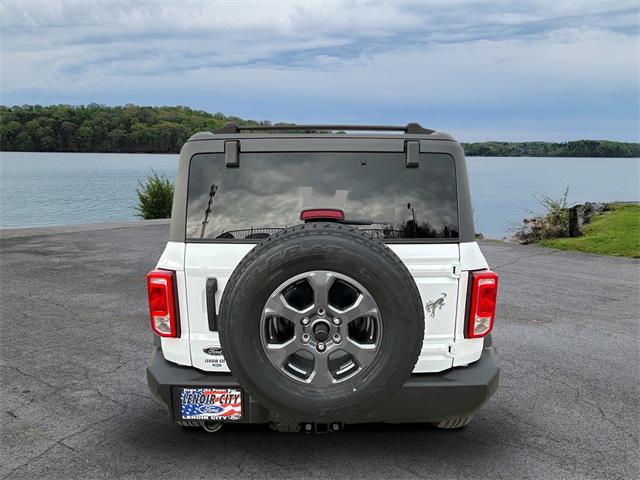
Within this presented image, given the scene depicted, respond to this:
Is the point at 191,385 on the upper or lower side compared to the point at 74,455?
upper

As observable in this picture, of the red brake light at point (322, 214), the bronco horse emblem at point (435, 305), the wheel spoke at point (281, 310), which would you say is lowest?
the bronco horse emblem at point (435, 305)

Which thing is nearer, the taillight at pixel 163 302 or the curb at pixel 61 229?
the taillight at pixel 163 302

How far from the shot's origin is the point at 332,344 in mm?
2914

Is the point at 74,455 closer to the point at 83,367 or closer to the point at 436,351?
the point at 83,367

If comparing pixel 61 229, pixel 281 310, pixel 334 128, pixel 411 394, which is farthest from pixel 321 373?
pixel 61 229

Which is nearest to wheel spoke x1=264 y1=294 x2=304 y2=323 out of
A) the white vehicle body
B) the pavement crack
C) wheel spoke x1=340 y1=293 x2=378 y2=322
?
wheel spoke x1=340 y1=293 x2=378 y2=322

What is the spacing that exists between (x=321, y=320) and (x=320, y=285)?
0.59 feet

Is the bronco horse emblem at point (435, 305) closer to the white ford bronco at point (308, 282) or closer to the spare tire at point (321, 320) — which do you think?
the white ford bronco at point (308, 282)

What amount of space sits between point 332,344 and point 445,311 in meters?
0.72

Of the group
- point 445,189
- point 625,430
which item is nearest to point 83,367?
point 445,189

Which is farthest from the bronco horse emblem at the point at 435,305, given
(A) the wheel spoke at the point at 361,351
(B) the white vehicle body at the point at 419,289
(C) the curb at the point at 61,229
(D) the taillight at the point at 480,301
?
(C) the curb at the point at 61,229

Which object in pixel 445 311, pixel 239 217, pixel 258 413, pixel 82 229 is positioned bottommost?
pixel 82 229

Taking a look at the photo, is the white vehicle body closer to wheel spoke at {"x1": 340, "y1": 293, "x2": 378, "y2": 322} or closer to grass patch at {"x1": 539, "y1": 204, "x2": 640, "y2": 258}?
wheel spoke at {"x1": 340, "y1": 293, "x2": 378, "y2": 322}

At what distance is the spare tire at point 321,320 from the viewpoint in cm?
282
